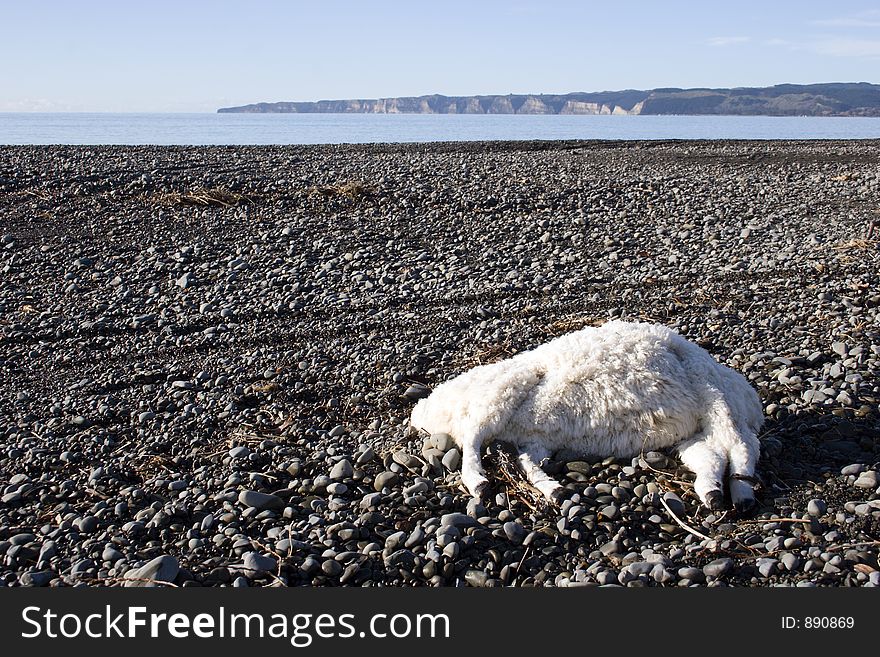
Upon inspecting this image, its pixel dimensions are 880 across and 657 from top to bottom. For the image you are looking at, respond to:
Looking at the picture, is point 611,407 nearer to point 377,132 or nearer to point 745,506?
point 745,506

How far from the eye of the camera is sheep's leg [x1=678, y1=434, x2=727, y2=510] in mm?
4684

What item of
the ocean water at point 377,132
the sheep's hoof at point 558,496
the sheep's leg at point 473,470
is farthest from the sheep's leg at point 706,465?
the ocean water at point 377,132

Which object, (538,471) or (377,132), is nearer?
(538,471)

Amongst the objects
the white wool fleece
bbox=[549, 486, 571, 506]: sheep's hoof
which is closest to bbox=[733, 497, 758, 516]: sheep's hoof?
the white wool fleece

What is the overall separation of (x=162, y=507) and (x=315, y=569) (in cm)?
141

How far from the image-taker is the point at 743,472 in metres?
4.79

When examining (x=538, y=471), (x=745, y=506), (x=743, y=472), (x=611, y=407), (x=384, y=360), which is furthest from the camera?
(x=384, y=360)

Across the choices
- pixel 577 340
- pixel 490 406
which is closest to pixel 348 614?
pixel 490 406

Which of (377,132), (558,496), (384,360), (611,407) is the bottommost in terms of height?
(558,496)

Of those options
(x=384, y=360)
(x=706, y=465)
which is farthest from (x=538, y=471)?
(x=384, y=360)

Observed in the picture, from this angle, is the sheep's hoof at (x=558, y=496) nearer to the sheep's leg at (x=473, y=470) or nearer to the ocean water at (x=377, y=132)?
the sheep's leg at (x=473, y=470)

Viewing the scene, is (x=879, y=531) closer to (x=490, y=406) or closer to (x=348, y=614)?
(x=490, y=406)

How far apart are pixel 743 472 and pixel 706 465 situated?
21 centimetres

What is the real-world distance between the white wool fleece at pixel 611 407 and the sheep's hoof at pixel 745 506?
1.15 ft
